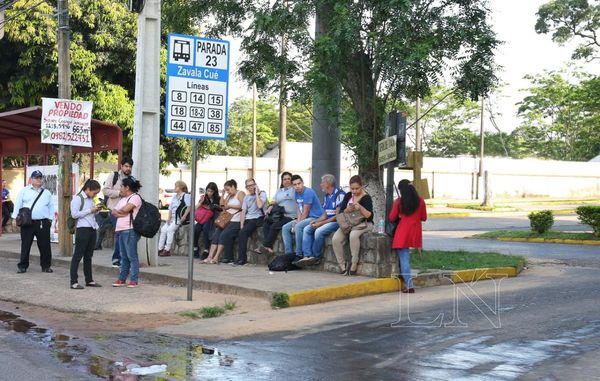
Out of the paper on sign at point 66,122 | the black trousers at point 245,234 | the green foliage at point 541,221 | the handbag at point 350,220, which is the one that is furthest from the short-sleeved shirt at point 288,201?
the green foliage at point 541,221

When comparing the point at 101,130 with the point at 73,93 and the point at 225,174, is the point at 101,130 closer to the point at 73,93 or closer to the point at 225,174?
the point at 73,93

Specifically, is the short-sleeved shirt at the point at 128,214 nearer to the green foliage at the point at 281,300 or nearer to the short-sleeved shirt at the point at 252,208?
the short-sleeved shirt at the point at 252,208

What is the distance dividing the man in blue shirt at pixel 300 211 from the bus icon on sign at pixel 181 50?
138 inches

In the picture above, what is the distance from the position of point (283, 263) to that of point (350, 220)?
66.9 inches

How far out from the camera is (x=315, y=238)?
12.8 metres

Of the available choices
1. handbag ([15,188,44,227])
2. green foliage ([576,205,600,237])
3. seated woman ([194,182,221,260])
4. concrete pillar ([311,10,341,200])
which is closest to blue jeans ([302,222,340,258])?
seated woman ([194,182,221,260])

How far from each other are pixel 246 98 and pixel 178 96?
6260 cm

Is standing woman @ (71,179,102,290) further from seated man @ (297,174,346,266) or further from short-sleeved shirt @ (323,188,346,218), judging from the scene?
short-sleeved shirt @ (323,188,346,218)

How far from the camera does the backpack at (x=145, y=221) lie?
39.0ft

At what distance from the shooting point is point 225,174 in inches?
1970

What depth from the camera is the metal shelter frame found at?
1723 centimetres

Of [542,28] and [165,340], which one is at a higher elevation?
[542,28]

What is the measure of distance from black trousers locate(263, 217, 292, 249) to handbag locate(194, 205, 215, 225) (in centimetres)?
187

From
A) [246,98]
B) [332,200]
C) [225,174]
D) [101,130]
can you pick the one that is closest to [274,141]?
[246,98]
